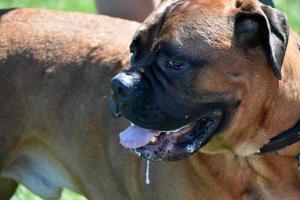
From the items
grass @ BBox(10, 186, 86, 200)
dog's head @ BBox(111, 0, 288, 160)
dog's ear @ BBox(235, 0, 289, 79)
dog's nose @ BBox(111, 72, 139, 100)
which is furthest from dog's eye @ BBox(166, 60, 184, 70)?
grass @ BBox(10, 186, 86, 200)

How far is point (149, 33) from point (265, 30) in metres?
0.54

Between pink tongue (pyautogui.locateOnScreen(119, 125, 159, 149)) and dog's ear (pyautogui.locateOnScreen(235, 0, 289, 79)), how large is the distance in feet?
1.92

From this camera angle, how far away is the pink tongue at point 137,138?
4.32 meters

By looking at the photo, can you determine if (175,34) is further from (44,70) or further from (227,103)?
(44,70)

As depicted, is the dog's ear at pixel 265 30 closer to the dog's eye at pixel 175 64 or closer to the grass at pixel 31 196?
the dog's eye at pixel 175 64

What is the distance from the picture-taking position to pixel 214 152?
448cm

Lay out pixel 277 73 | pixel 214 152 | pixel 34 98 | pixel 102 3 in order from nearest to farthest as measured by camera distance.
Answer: pixel 277 73
pixel 214 152
pixel 34 98
pixel 102 3

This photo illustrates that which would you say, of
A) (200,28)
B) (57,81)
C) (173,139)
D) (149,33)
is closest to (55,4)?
(57,81)

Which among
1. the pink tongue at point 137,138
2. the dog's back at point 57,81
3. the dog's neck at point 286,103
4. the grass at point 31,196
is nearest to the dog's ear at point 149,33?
the pink tongue at point 137,138

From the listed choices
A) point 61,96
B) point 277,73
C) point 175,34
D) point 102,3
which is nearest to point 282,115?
point 277,73

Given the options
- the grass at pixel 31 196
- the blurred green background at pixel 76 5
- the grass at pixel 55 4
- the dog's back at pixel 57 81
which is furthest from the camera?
the grass at pixel 55 4

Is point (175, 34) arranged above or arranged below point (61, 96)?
above

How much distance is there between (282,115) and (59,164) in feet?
5.19

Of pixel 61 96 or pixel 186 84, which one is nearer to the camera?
pixel 186 84
